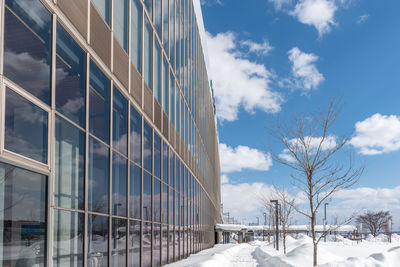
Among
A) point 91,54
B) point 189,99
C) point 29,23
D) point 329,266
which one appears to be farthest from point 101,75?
point 189,99

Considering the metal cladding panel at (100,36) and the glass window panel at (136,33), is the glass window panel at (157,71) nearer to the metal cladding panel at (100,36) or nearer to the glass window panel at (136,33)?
the glass window panel at (136,33)

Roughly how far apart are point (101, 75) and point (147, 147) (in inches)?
217

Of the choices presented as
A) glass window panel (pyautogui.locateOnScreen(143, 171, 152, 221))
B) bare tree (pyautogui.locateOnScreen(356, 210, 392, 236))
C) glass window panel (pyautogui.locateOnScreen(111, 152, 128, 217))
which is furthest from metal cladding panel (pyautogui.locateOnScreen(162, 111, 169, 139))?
bare tree (pyautogui.locateOnScreen(356, 210, 392, 236))

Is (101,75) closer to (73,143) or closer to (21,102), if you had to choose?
(73,143)

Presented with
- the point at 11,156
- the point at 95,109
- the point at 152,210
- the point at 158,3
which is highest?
the point at 158,3

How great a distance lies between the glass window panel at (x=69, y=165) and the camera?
7.89 m

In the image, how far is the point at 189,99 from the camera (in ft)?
95.6

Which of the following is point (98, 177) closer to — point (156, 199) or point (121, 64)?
point (121, 64)

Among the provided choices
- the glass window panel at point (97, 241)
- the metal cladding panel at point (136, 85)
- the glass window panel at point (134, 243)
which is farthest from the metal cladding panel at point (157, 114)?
the glass window panel at point (97, 241)

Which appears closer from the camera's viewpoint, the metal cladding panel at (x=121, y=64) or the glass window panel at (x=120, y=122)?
the metal cladding panel at (x=121, y=64)

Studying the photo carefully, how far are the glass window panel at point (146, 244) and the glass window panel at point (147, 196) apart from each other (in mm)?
310

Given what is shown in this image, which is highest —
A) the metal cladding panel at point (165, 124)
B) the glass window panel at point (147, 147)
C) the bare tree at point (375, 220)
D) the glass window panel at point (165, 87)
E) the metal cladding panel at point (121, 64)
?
the glass window panel at point (165, 87)

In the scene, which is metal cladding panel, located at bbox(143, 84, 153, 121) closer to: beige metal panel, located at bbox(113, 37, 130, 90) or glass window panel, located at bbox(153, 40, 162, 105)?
glass window panel, located at bbox(153, 40, 162, 105)

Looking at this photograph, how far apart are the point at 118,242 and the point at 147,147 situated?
4.57 metres
